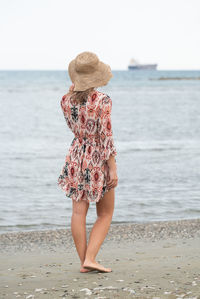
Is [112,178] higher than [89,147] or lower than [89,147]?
lower

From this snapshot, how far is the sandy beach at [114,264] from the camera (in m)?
3.92

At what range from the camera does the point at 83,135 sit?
4.26m

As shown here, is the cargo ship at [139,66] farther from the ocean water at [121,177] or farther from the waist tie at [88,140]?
the waist tie at [88,140]

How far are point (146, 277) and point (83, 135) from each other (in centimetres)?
111

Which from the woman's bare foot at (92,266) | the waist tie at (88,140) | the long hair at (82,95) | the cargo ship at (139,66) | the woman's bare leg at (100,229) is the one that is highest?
the cargo ship at (139,66)

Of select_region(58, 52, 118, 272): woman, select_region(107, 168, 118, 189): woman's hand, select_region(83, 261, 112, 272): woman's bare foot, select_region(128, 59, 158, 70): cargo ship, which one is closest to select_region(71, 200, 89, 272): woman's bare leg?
select_region(58, 52, 118, 272): woman

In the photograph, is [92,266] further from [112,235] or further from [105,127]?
[112,235]

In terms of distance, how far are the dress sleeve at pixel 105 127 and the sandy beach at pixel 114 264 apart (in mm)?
916

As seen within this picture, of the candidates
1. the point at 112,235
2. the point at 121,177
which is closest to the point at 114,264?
the point at 112,235

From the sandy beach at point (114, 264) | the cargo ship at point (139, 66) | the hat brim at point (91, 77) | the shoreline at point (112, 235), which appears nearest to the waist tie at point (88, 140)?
the hat brim at point (91, 77)

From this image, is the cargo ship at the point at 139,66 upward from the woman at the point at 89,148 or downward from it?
upward

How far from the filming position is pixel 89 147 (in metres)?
4.27

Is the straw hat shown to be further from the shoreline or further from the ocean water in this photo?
the ocean water

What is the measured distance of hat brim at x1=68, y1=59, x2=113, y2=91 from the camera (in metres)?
4.16
